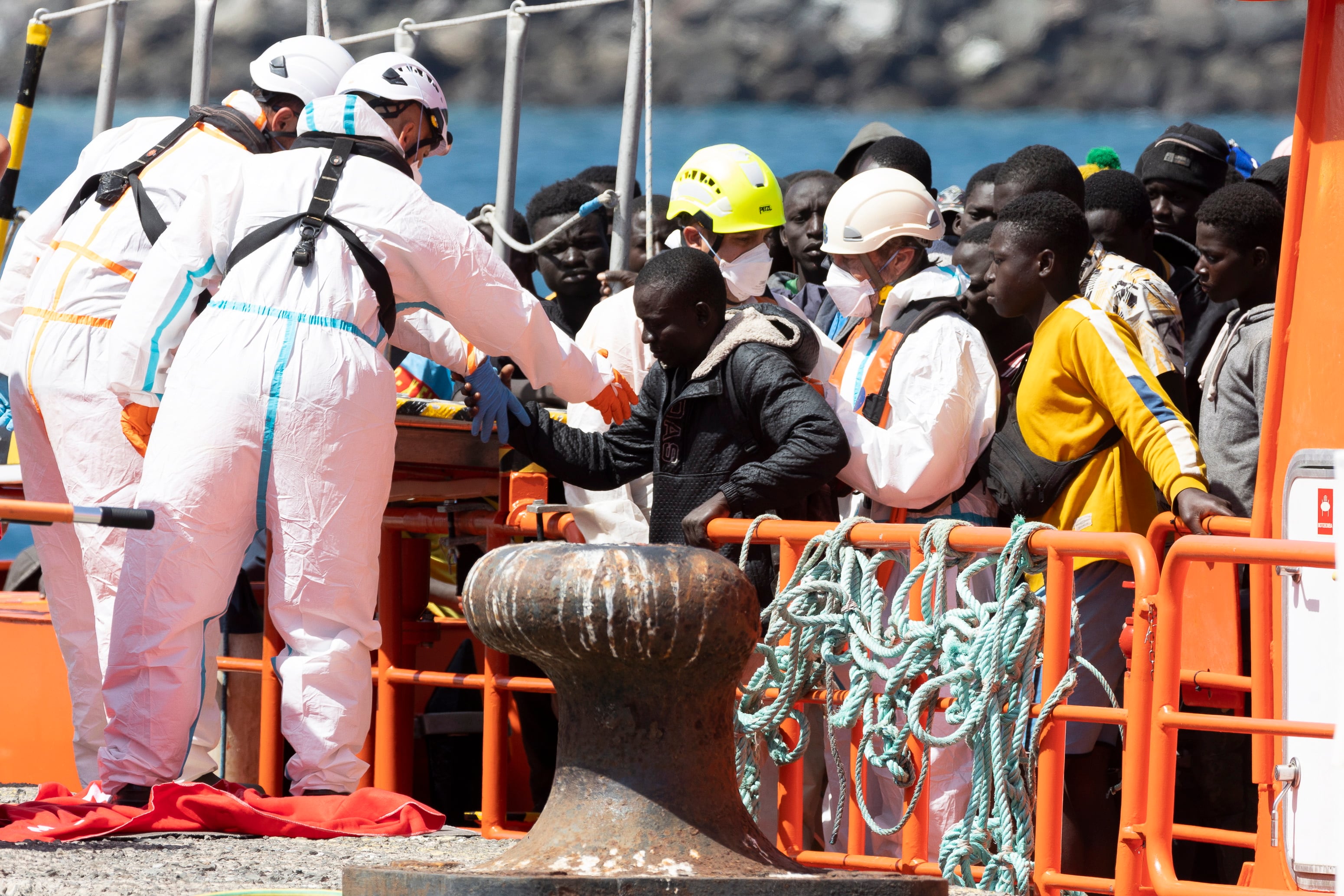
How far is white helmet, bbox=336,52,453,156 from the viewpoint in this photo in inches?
197

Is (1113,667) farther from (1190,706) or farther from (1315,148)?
(1315,148)

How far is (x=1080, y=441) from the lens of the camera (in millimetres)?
4562

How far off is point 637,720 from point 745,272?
257cm

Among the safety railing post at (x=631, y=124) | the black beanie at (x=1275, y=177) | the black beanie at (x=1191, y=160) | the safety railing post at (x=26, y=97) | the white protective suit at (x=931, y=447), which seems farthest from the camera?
the safety railing post at (x=631, y=124)

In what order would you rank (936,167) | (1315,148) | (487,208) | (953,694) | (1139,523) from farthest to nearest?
(936,167), (487,208), (1139,523), (953,694), (1315,148)

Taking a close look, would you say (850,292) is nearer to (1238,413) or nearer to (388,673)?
(1238,413)

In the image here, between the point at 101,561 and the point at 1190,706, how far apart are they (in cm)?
313

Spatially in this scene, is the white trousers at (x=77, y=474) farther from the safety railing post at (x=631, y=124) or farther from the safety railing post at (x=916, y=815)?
the safety railing post at (x=631, y=124)

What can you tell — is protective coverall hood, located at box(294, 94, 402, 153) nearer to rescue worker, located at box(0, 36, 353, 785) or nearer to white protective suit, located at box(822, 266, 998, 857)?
rescue worker, located at box(0, 36, 353, 785)

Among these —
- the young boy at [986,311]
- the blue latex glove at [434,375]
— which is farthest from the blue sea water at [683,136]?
the young boy at [986,311]

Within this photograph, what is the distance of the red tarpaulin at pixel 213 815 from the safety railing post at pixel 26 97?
111 inches

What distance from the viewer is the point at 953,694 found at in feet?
12.7

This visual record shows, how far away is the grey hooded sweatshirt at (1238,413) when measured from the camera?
15.4 feet

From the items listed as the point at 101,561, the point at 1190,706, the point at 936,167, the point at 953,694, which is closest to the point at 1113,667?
the point at 1190,706
